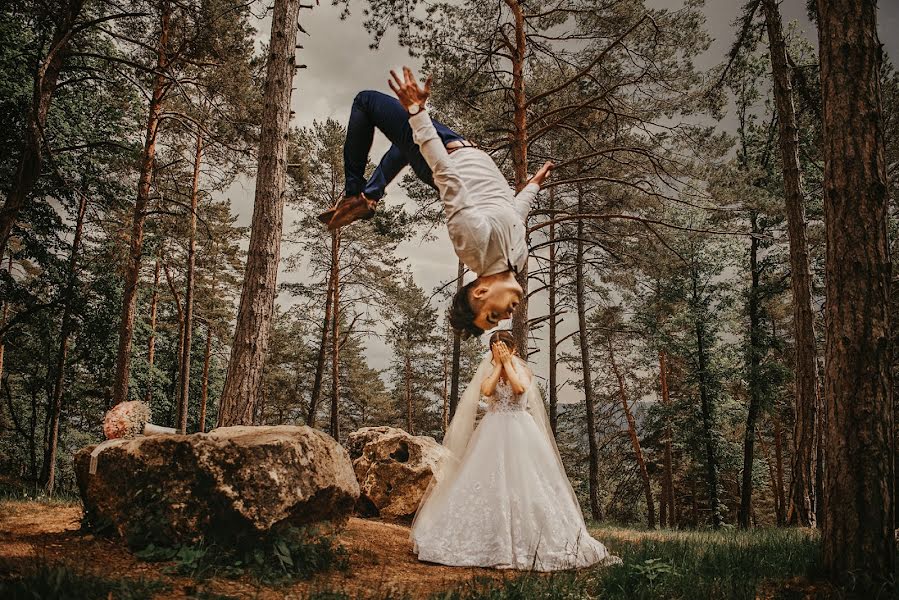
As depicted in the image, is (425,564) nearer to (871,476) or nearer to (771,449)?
(871,476)

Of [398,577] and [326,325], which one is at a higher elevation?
[326,325]

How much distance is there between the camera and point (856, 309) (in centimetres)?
347

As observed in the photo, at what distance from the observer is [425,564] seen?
4402 mm

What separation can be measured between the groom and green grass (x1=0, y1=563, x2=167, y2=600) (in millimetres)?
2242

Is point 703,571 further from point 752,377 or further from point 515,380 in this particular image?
point 752,377

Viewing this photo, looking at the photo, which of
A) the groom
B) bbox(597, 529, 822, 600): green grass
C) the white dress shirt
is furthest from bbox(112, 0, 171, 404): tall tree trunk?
bbox(597, 529, 822, 600): green grass

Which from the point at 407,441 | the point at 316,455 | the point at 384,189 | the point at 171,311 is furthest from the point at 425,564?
the point at 171,311

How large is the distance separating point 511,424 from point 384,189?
8.77 ft

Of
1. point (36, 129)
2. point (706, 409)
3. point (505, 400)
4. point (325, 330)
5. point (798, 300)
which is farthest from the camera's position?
point (325, 330)

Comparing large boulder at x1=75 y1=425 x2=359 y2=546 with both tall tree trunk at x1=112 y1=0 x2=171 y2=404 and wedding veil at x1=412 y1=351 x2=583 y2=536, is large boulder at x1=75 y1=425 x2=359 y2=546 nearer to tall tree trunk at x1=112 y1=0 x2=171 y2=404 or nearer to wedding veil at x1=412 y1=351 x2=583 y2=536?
wedding veil at x1=412 y1=351 x2=583 y2=536

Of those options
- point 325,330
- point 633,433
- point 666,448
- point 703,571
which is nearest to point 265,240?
point 703,571

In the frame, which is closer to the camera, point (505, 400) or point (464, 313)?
point (464, 313)

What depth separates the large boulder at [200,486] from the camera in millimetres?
3629

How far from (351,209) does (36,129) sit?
520 cm
